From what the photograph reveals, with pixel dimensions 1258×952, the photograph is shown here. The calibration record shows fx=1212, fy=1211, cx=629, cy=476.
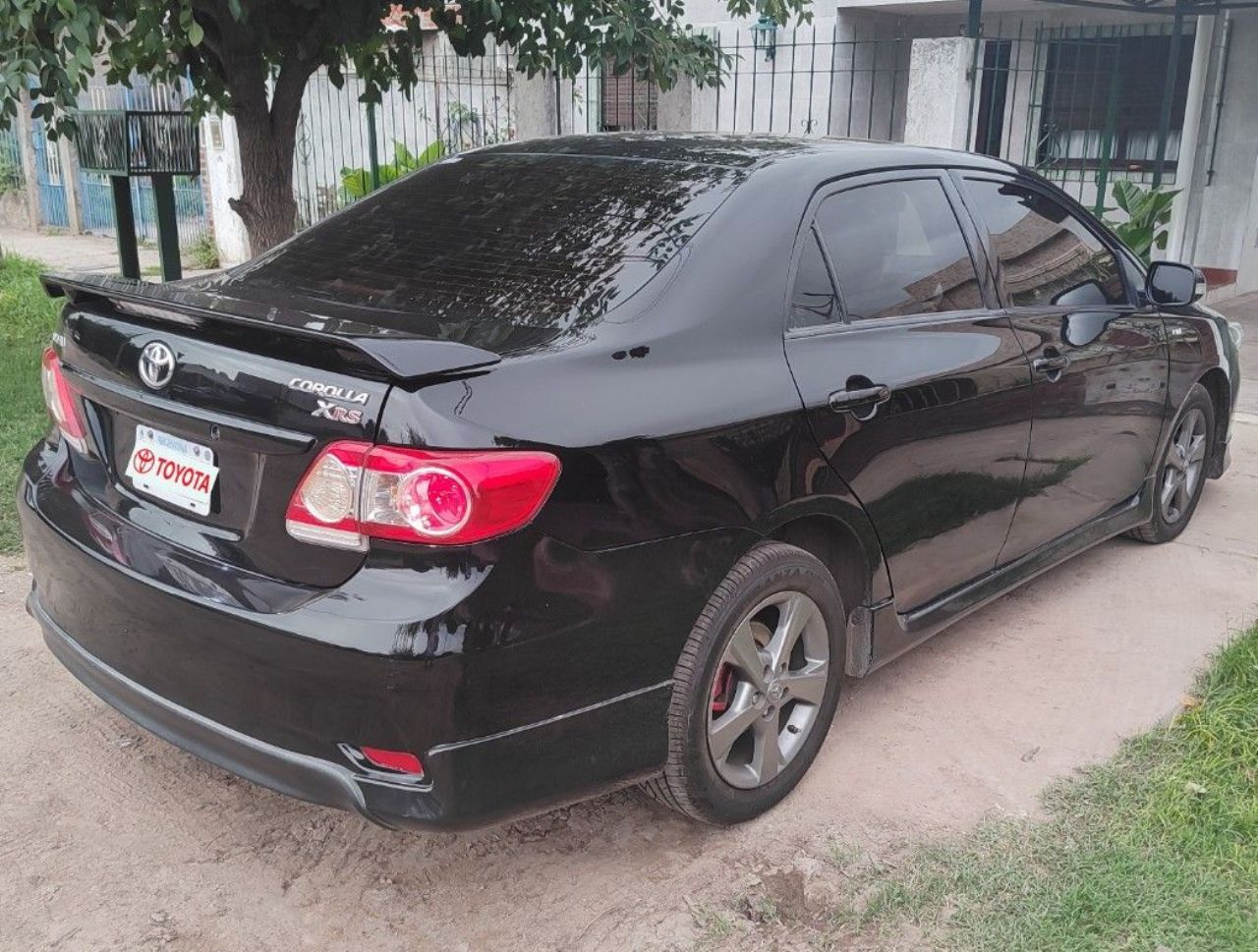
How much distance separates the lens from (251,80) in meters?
5.96

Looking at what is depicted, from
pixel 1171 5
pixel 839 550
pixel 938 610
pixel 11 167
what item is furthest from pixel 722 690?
pixel 11 167

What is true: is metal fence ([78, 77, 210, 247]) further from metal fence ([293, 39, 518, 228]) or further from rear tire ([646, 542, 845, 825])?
rear tire ([646, 542, 845, 825])

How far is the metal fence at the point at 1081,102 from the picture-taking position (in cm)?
1120

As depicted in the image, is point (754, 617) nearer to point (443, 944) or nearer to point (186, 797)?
point (443, 944)

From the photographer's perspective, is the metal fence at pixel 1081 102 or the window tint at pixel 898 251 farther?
the metal fence at pixel 1081 102

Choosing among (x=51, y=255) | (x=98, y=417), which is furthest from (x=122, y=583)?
(x=51, y=255)

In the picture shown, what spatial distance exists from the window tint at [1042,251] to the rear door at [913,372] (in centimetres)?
18

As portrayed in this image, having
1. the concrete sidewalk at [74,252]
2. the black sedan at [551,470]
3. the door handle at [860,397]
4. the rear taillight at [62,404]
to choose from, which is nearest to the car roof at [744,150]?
the black sedan at [551,470]

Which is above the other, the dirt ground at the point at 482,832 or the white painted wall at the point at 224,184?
the white painted wall at the point at 224,184

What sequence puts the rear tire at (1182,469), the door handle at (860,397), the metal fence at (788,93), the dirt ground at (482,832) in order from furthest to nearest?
1. the metal fence at (788,93)
2. the rear tire at (1182,469)
3. the door handle at (860,397)
4. the dirt ground at (482,832)

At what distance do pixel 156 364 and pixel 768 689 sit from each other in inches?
62.6

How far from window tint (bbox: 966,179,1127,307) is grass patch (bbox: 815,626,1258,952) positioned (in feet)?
5.02

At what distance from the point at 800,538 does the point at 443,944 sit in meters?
1.29

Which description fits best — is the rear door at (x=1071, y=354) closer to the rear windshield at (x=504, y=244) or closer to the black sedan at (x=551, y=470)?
the black sedan at (x=551, y=470)
